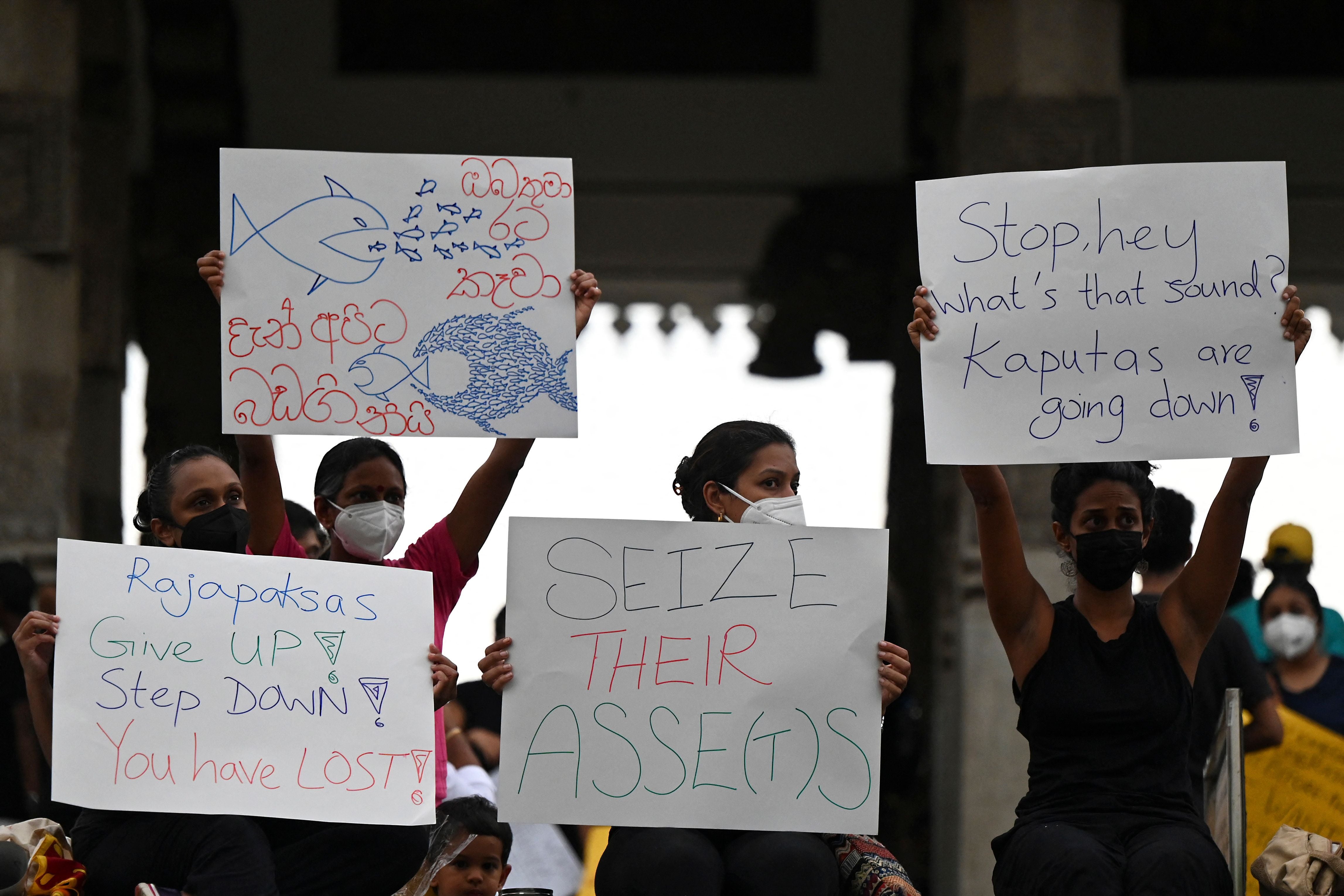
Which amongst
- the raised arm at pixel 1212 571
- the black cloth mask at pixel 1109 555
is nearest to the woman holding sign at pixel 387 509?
the black cloth mask at pixel 1109 555

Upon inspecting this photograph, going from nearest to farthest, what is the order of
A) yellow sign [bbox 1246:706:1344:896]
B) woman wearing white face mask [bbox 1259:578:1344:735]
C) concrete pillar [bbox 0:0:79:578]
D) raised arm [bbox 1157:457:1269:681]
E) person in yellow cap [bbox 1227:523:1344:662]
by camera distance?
raised arm [bbox 1157:457:1269:681] → yellow sign [bbox 1246:706:1344:896] → woman wearing white face mask [bbox 1259:578:1344:735] → person in yellow cap [bbox 1227:523:1344:662] → concrete pillar [bbox 0:0:79:578]

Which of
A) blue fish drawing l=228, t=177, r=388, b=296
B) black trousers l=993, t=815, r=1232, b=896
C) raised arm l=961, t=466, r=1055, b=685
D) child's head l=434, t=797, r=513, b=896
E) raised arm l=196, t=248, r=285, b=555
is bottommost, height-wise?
child's head l=434, t=797, r=513, b=896

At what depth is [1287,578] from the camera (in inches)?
207

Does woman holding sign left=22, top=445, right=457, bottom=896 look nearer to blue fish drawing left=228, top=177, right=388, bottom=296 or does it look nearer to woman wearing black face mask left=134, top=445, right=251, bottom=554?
woman wearing black face mask left=134, top=445, right=251, bottom=554

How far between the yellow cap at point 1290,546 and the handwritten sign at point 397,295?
2857mm

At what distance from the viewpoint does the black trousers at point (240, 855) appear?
9.79ft

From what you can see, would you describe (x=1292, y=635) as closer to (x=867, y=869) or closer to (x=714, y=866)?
(x=867, y=869)

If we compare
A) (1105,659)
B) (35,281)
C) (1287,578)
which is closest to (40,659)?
(1105,659)

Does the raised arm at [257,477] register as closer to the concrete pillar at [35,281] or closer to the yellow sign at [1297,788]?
the yellow sign at [1297,788]

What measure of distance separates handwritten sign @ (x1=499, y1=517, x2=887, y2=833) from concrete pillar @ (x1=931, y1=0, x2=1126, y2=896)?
2.61 m

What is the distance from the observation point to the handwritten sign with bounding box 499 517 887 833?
3.07 metres

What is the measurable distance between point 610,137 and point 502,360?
12.0 feet

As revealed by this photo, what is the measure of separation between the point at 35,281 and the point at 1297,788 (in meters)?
3.95

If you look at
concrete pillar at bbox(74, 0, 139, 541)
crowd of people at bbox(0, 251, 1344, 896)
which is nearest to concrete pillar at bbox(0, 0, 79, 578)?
concrete pillar at bbox(74, 0, 139, 541)
